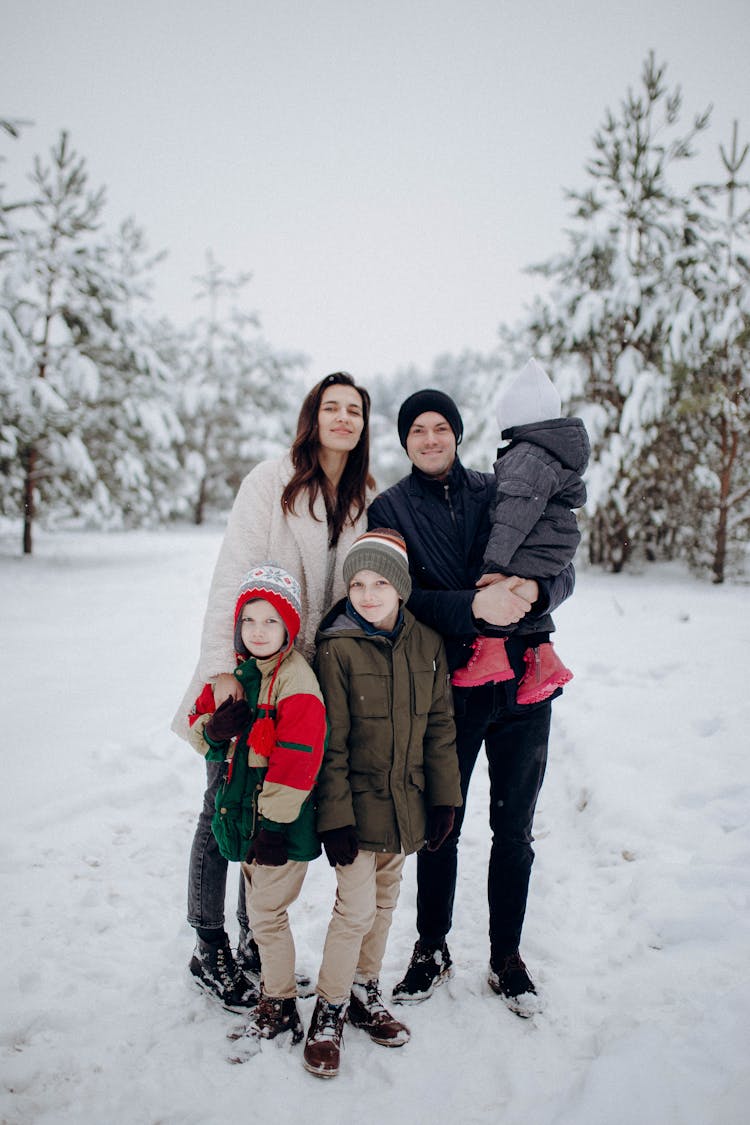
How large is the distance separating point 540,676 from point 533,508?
2.13 feet

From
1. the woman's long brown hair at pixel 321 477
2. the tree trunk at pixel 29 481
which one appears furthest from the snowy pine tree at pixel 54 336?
the woman's long brown hair at pixel 321 477

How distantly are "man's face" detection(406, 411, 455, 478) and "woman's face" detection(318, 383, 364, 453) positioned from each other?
0.26m

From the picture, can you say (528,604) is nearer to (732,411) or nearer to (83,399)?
(732,411)

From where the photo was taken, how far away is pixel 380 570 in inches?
89.2

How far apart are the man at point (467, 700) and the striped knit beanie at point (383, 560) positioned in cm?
14

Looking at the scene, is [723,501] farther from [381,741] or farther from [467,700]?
[381,741]

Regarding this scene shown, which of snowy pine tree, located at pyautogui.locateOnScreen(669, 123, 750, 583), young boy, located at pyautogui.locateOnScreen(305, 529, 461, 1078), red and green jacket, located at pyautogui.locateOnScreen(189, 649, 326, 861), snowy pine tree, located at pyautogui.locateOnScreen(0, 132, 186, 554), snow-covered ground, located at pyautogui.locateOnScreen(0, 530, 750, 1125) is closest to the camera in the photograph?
snow-covered ground, located at pyautogui.locateOnScreen(0, 530, 750, 1125)

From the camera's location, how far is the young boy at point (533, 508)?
232 cm

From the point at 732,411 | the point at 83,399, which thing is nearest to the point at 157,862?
the point at 732,411

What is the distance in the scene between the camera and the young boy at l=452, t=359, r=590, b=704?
2318 mm

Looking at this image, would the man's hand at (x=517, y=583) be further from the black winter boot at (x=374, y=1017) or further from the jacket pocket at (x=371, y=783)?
the black winter boot at (x=374, y=1017)

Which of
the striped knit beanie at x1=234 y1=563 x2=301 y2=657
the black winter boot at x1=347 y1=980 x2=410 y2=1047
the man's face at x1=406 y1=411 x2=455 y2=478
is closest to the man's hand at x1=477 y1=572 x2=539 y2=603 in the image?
the man's face at x1=406 y1=411 x2=455 y2=478

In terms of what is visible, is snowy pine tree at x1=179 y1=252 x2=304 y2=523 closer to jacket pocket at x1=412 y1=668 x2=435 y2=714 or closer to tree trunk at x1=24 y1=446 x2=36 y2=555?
tree trunk at x1=24 y1=446 x2=36 y2=555

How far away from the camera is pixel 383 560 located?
2275mm
